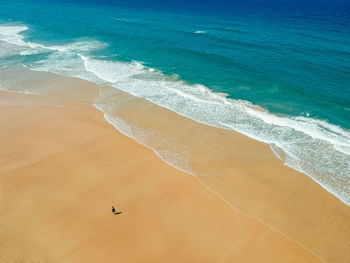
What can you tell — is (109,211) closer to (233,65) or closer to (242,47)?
(233,65)

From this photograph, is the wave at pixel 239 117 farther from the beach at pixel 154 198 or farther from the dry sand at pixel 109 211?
the dry sand at pixel 109 211

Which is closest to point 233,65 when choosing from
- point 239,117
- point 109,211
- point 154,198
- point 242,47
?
point 242,47

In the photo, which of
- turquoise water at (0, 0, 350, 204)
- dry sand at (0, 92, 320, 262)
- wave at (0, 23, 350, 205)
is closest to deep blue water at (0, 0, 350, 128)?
turquoise water at (0, 0, 350, 204)

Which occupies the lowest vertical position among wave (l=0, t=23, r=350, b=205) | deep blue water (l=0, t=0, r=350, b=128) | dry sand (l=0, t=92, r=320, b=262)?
dry sand (l=0, t=92, r=320, b=262)

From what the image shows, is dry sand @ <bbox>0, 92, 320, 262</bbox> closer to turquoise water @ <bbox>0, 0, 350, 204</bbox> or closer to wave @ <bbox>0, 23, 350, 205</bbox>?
wave @ <bbox>0, 23, 350, 205</bbox>

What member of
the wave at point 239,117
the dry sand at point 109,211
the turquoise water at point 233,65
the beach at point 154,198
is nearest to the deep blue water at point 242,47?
the turquoise water at point 233,65

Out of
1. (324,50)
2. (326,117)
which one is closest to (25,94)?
(326,117)
